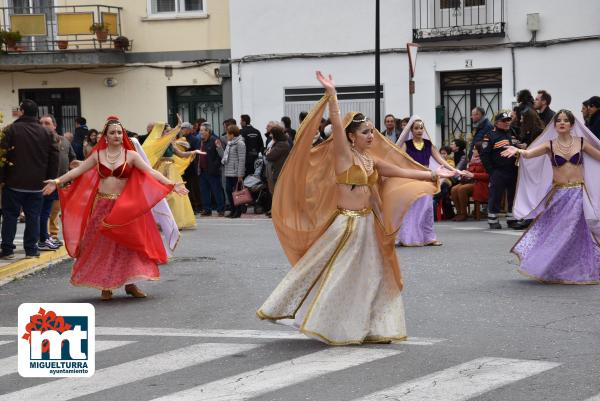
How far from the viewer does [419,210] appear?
16.6 meters

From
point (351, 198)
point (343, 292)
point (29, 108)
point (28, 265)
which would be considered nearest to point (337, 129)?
point (351, 198)

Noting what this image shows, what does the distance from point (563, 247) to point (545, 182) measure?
3.11 feet

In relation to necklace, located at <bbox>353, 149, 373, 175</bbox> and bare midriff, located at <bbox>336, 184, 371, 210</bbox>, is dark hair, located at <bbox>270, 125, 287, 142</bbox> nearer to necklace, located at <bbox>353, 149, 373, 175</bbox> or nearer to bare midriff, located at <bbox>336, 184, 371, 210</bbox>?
necklace, located at <bbox>353, 149, 373, 175</bbox>

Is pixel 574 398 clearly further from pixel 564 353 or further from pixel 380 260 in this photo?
pixel 380 260

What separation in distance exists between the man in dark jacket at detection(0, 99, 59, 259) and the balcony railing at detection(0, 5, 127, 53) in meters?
14.9

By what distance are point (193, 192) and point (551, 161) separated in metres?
13.1

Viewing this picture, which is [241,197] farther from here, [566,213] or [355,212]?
[355,212]

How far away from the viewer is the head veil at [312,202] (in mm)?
9320

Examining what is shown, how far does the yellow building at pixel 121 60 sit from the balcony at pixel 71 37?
0.08ft

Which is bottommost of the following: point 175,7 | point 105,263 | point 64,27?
point 105,263

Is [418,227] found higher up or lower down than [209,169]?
lower down

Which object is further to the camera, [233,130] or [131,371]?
[233,130]

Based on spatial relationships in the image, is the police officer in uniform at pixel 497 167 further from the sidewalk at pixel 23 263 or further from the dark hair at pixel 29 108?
the dark hair at pixel 29 108

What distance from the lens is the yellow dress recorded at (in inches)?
754
